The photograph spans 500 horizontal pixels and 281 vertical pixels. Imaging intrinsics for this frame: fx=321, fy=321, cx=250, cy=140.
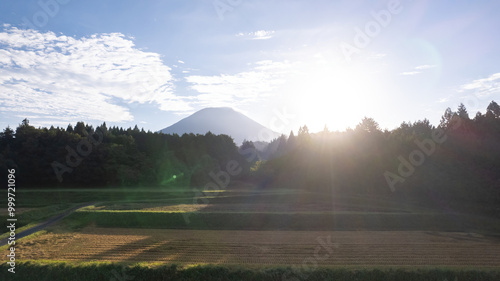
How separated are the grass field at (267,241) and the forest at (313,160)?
9.03m

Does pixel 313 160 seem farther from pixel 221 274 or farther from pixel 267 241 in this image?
pixel 221 274

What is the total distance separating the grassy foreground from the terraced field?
131 cm

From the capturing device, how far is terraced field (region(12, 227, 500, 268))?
13516mm

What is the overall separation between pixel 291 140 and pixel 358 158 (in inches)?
2349

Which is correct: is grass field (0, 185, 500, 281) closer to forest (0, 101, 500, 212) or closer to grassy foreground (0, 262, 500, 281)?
grassy foreground (0, 262, 500, 281)

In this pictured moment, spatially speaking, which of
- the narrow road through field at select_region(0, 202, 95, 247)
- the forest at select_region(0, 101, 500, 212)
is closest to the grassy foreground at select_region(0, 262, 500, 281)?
the narrow road through field at select_region(0, 202, 95, 247)

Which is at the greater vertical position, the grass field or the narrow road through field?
the narrow road through field

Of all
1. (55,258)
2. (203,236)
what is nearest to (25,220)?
(55,258)

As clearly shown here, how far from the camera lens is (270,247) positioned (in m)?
15.9

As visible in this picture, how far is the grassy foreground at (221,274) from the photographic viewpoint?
10914 millimetres

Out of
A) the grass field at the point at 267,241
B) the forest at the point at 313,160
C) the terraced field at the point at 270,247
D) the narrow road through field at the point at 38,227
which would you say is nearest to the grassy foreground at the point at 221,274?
the grass field at the point at 267,241

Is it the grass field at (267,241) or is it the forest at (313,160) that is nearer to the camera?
the grass field at (267,241)

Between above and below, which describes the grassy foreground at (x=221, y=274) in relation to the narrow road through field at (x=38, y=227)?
below

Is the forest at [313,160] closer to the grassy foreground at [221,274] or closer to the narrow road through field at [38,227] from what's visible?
the grassy foreground at [221,274]
